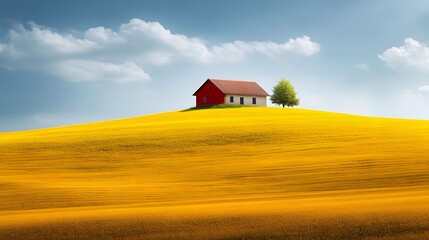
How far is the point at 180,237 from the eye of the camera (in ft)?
20.2

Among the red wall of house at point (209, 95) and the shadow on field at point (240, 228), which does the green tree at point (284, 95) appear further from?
the shadow on field at point (240, 228)

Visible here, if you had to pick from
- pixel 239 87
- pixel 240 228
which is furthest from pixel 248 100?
pixel 240 228

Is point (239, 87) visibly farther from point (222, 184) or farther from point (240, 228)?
point (240, 228)

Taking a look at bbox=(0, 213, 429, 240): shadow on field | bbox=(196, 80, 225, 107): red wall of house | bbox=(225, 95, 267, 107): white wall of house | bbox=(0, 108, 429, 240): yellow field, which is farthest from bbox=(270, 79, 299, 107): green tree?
bbox=(0, 213, 429, 240): shadow on field

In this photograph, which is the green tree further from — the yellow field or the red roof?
the yellow field

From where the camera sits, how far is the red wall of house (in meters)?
61.4

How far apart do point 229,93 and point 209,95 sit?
10.4 feet

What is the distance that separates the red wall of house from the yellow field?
34.3 meters

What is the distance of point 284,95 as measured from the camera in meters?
71.7

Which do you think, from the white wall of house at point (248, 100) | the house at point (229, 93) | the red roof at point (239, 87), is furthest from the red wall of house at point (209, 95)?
the white wall of house at point (248, 100)

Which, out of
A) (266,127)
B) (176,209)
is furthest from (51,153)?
(176,209)

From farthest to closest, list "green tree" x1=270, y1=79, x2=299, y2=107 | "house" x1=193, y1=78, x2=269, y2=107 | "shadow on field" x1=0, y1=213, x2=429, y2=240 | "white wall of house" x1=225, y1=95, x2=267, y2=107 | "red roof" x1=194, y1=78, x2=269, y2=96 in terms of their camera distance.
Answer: "green tree" x1=270, y1=79, x2=299, y2=107
"red roof" x1=194, y1=78, x2=269, y2=96
"house" x1=193, y1=78, x2=269, y2=107
"white wall of house" x1=225, y1=95, x2=267, y2=107
"shadow on field" x1=0, y1=213, x2=429, y2=240

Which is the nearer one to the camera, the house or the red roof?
the house

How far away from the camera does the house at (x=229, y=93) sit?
6141 cm
